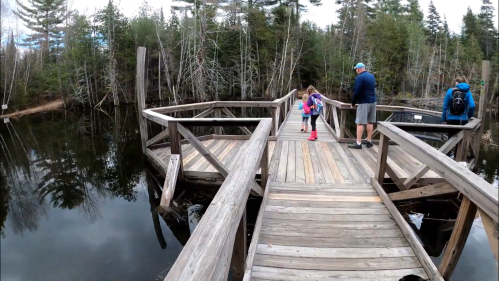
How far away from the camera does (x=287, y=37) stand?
23.8 meters

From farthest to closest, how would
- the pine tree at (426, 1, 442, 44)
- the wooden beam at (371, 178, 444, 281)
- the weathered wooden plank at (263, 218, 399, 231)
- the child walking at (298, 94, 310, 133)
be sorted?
the pine tree at (426, 1, 442, 44) → the child walking at (298, 94, 310, 133) → the weathered wooden plank at (263, 218, 399, 231) → the wooden beam at (371, 178, 444, 281)

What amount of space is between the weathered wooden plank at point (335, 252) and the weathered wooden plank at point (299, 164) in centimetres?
154

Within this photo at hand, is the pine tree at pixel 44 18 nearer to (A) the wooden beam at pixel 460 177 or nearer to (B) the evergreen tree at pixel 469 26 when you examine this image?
(A) the wooden beam at pixel 460 177

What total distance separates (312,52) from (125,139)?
21.0m

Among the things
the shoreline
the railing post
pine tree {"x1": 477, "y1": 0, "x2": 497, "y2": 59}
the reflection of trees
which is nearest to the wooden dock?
the railing post

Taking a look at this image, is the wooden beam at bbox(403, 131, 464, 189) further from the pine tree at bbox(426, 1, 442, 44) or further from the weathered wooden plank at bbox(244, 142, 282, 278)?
the pine tree at bbox(426, 1, 442, 44)

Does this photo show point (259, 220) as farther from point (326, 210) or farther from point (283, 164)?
point (283, 164)

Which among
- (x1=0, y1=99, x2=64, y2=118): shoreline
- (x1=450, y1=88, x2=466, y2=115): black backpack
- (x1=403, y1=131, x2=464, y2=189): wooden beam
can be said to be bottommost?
(x1=0, y1=99, x2=64, y2=118): shoreline

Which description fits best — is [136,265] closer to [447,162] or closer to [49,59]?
[447,162]

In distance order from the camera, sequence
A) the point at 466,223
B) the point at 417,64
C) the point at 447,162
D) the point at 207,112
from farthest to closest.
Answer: the point at 417,64, the point at 207,112, the point at 447,162, the point at 466,223

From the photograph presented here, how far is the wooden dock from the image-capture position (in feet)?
4.09

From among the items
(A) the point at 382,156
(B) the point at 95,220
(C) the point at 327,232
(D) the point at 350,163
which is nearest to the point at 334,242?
(C) the point at 327,232

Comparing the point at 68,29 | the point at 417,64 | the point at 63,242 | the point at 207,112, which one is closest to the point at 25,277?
the point at 63,242

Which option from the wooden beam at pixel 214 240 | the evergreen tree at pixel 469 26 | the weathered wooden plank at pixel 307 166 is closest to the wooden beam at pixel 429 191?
the weathered wooden plank at pixel 307 166
